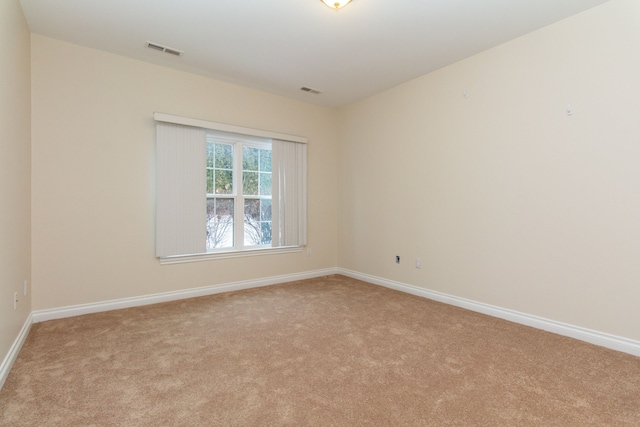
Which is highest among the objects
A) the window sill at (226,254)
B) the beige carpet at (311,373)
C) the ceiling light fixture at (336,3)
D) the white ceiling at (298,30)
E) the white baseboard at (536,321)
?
the white ceiling at (298,30)

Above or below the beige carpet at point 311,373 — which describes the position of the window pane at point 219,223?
above

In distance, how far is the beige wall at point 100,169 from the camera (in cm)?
300

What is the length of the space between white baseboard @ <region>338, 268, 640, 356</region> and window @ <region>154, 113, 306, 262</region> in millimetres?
1870

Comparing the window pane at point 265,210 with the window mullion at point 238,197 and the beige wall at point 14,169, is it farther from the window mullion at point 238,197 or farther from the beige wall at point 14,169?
the beige wall at point 14,169

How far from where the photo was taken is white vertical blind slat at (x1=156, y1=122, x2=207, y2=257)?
355 cm

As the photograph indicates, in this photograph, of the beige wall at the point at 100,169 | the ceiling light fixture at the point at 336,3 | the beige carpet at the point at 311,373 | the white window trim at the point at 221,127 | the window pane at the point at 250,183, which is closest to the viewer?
the beige carpet at the point at 311,373

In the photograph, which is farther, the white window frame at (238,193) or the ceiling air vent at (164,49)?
the white window frame at (238,193)

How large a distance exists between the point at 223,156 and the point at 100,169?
140cm

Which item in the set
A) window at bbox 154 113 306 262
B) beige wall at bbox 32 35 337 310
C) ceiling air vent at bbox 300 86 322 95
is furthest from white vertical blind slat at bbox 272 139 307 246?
beige wall at bbox 32 35 337 310

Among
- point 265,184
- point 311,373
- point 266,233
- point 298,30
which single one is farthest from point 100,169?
point 311,373

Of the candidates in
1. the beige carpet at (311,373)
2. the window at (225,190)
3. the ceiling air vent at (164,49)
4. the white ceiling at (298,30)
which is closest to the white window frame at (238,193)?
the window at (225,190)

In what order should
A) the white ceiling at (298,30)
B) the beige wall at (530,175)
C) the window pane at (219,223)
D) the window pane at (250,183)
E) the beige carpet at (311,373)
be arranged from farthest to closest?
the window pane at (250,183), the window pane at (219,223), the white ceiling at (298,30), the beige wall at (530,175), the beige carpet at (311,373)

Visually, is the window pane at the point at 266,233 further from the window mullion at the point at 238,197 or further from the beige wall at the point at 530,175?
the beige wall at the point at 530,175

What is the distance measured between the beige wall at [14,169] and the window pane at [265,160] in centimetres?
247
